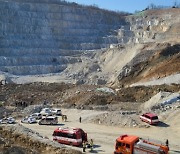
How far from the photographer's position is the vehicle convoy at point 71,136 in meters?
25.5

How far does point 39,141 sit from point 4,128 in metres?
3.64

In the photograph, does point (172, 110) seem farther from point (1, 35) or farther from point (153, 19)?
point (153, 19)

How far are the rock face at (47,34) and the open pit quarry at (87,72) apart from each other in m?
0.22

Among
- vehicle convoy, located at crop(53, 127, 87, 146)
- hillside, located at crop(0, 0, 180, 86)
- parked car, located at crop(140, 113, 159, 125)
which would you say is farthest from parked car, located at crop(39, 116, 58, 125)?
hillside, located at crop(0, 0, 180, 86)

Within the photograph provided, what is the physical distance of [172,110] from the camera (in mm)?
35188

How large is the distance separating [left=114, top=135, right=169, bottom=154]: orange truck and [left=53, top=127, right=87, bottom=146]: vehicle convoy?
3.34 meters

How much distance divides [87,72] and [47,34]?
3657cm

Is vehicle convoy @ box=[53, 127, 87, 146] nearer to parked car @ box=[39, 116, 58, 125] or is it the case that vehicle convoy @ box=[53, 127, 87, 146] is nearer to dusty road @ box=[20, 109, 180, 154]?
dusty road @ box=[20, 109, 180, 154]

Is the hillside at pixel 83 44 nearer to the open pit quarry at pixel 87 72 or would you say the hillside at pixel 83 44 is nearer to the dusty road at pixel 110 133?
the open pit quarry at pixel 87 72

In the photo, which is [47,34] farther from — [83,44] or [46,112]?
[46,112]

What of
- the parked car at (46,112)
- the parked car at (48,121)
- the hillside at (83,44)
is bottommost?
the parked car at (46,112)

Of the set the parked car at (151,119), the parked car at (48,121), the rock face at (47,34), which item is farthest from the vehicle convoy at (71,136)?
the rock face at (47,34)

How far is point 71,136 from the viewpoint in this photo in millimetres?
25609

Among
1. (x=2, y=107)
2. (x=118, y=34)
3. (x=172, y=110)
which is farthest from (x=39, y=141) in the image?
(x=118, y=34)
